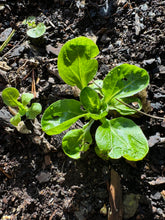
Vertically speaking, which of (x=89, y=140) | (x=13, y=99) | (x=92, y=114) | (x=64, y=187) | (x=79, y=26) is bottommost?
(x=64, y=187)

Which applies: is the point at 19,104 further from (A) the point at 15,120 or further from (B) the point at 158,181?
(B) the point at 158,181

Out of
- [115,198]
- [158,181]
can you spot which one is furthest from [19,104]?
[158,181]

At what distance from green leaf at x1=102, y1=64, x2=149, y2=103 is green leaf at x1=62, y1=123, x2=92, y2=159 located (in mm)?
331

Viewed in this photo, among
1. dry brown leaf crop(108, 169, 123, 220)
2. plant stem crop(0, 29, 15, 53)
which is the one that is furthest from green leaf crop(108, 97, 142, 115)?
plant stem crop(0, 29, 15, 53)

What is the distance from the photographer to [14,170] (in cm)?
175

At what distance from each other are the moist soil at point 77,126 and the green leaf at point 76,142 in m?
0.13

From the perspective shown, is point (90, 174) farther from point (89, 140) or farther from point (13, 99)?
point (13, 99)

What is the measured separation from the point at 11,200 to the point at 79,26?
5.56 feet

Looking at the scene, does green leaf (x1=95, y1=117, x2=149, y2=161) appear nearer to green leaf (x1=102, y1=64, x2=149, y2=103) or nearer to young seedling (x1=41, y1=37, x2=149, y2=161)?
young seedling (x1=41, y1=37, x2=149, y2=161)

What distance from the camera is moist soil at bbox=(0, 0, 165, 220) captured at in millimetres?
1596

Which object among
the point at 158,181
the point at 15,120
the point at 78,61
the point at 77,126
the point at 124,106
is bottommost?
the point at 158,181

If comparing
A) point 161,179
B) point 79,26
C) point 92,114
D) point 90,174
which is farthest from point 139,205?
point 79,26

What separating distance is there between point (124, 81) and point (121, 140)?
457 mm

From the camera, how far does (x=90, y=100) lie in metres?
1.59
